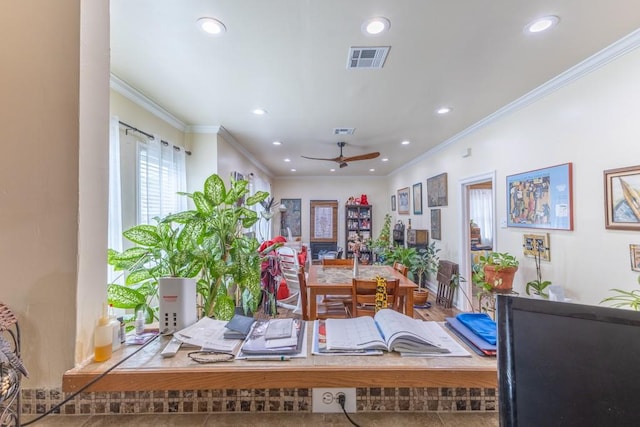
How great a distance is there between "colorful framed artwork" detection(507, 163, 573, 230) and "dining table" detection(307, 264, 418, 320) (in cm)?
128

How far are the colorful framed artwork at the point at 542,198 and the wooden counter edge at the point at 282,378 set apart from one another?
210 cm

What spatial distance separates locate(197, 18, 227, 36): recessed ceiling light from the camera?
152cm

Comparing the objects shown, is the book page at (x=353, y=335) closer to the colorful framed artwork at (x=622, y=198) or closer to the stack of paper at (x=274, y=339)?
the stack of paper at (x=274, y=339)

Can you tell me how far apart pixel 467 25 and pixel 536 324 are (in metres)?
1.72

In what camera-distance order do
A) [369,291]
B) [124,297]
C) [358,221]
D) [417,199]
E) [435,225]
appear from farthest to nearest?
[358,221], [417,199], [435,225], [369,291], [124,297]

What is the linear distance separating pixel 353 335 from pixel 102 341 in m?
0.89

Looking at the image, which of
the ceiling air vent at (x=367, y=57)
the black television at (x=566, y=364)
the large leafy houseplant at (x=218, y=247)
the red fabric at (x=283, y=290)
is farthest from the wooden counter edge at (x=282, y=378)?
the red fabric at (x=283, y=290)

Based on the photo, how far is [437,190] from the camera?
4.50 meters

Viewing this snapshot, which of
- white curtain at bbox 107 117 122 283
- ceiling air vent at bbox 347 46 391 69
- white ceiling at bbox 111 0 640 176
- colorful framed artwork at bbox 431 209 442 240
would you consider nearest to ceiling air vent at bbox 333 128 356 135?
white ceiling at bbox 111 0 640 176

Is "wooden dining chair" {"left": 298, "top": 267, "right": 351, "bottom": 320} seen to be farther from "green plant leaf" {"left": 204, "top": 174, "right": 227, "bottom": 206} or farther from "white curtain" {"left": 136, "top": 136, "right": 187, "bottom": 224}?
"white curtain" {"left": 136, "top": 136, "right": 187, "bottom": 224}

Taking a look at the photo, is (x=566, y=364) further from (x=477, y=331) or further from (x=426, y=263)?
(x=426, y=263)

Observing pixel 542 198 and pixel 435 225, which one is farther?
pixel 435 225

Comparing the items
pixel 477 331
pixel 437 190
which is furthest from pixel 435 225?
pixel 477 331

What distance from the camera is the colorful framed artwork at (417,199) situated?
5.29 m
